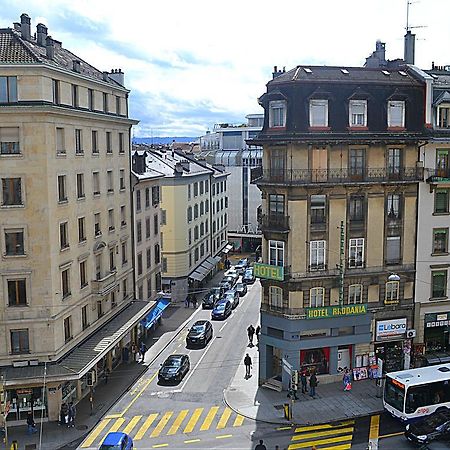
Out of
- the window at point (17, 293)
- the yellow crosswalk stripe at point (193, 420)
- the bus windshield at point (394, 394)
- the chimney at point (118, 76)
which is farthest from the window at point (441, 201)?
the window at point (17, 293)

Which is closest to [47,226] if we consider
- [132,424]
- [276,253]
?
[132,424]

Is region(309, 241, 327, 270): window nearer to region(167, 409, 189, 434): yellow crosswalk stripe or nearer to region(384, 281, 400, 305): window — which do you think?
region(384, 281, 400, 305): window

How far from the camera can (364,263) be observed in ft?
146

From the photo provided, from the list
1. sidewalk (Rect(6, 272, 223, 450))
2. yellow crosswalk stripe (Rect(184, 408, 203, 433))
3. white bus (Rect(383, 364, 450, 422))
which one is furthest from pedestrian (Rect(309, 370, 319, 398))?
sidewalk (Rect(6, 272, 223, 450))

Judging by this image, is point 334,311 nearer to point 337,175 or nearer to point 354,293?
point 354,293

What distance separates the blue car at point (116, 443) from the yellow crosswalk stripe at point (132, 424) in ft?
13.6

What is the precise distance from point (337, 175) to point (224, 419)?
63.1 feet

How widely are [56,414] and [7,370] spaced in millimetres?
4492

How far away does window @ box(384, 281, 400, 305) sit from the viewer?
4569 cm

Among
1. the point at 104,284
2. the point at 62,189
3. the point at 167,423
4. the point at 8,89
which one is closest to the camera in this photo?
the point at 8,89

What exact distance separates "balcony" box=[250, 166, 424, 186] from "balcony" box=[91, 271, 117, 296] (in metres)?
14.1

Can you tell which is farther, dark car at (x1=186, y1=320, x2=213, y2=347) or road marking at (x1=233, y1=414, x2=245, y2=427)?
dark car at (x1=186, y1=320, x2=213, y2=347)

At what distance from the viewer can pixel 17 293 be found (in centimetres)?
3788

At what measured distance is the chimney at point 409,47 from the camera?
51.0 metres
